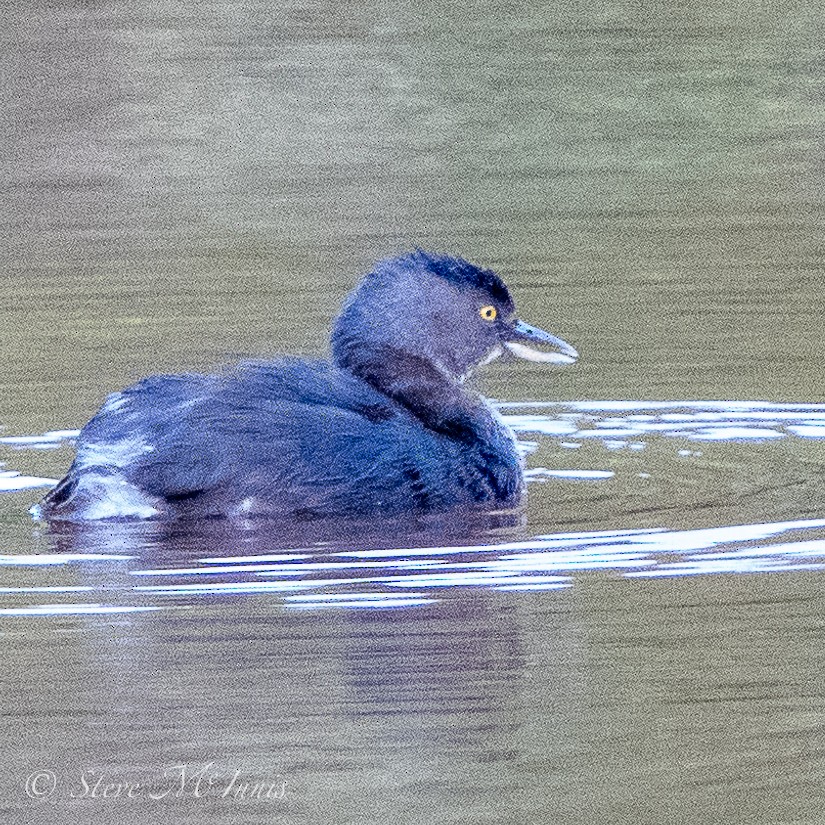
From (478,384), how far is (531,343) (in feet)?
3.40

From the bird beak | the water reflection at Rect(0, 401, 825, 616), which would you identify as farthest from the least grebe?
the bird beak

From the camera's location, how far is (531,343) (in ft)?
29.5

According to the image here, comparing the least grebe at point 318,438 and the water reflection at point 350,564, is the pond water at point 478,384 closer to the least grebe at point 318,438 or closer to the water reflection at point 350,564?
the water reflection at point 350,564

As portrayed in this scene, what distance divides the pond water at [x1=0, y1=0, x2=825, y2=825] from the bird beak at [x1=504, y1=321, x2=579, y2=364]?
264 millimetres

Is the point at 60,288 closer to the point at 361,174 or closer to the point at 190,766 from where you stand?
the point at 361,174

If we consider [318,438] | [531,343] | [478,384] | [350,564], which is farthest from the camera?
[478,384]

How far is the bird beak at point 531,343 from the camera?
8.89 meters

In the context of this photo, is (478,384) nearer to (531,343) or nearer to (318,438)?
(531,343)

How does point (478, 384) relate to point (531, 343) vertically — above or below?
below

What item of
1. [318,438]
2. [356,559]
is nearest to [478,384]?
[318,438]

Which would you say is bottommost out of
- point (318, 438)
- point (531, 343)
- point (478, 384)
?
point (478, 384)

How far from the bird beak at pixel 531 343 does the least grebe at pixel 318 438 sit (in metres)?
0.40

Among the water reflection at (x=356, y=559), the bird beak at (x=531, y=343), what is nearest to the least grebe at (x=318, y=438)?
the water reflection at (x=356, y=559)

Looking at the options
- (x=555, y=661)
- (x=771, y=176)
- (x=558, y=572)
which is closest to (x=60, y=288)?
(x=771, y=176)
